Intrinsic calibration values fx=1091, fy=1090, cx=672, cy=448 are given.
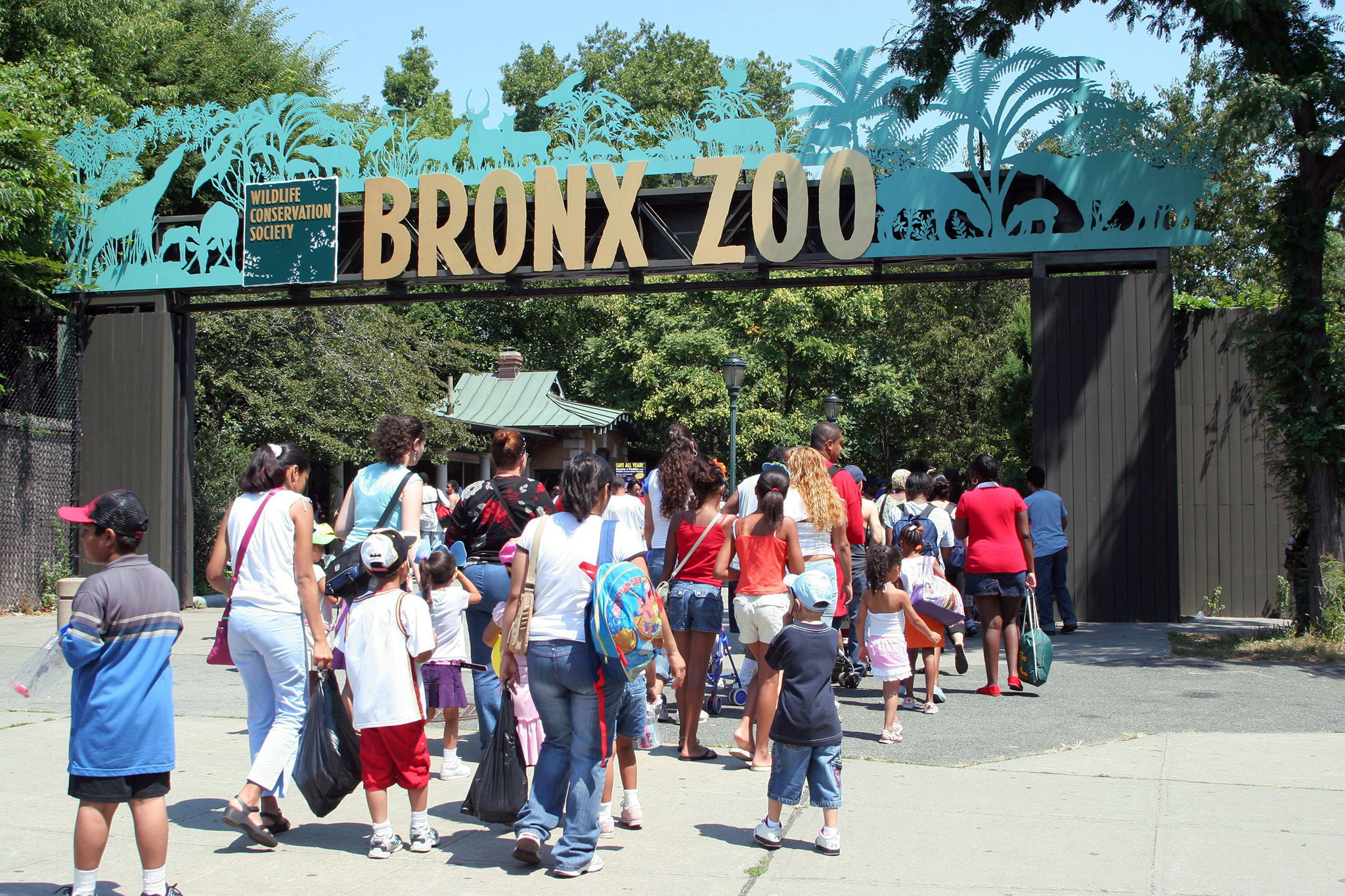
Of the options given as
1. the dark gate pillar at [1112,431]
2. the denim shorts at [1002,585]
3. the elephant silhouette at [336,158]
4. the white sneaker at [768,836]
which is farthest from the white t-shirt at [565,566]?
the elephant silhouette at [336,158]

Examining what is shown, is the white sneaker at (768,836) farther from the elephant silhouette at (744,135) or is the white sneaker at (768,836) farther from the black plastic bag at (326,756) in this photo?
the elephant silhouette at (744,135)

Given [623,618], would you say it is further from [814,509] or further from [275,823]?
[814,509]

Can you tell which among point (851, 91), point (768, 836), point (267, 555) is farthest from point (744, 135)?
point (768, 836)

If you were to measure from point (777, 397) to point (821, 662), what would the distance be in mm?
25891

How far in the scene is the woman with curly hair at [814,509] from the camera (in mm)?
6273

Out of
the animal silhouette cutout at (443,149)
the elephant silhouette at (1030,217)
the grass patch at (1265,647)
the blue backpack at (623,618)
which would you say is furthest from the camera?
the animal silhouette cutout at (443,149)

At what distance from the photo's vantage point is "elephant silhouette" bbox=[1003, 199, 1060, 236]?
12078 millimetres

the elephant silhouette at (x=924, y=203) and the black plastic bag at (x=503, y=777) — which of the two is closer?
the black plastic bag at (x=503, y=777)

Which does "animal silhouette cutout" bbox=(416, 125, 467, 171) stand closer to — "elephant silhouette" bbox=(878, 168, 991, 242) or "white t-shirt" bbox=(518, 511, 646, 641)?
"elephant silhouette" bbox=(878, 168, 991, 242)

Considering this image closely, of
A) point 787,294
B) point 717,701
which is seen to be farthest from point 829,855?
point 787,294

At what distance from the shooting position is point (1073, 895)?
4152 mm

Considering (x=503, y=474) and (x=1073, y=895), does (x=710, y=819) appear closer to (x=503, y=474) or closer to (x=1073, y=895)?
(x=1073, y=895)

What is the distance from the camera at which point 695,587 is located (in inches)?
254

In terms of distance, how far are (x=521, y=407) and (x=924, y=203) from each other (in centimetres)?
1912
